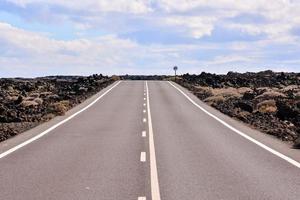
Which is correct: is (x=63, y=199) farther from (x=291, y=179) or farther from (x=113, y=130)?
(x=113, y=130)

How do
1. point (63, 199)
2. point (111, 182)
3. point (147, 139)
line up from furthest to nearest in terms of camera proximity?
point (147, 139) < point (111, 182) < point (63, 199)

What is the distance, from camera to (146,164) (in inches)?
578

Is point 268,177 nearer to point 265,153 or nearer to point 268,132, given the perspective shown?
point 265,153

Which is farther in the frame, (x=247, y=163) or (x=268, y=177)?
(x=247, y=163)

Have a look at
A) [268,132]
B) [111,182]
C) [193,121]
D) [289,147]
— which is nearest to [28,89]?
[193,121]

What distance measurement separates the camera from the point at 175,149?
17922 mm

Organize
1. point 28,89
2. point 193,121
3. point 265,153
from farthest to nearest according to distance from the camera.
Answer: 1. point 28,89
2. point 193,121
3. point 265,153

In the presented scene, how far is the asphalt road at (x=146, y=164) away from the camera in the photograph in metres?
11.0

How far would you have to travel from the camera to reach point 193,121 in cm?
2938

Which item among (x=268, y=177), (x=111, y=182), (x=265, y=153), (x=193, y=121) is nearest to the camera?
(x=111, y=182)

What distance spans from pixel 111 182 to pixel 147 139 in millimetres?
8905

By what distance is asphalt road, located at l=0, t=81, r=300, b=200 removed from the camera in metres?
11.0

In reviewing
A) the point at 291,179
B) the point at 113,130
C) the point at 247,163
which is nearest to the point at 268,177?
the point at 291,179

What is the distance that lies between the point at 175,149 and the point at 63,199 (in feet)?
26.4
